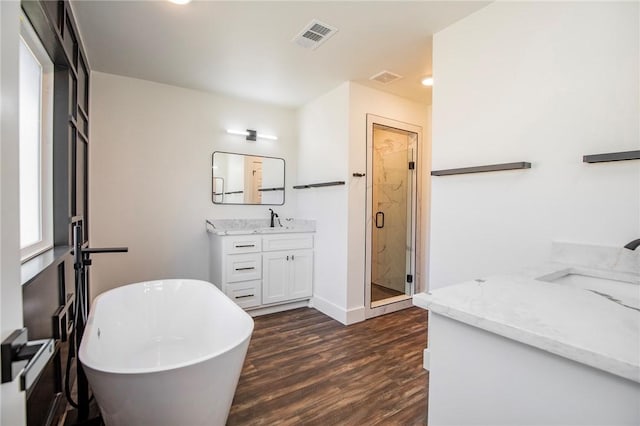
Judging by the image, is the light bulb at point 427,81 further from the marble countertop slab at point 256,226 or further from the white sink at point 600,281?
the white sink at point 600,281

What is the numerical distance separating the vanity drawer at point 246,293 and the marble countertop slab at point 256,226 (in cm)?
54

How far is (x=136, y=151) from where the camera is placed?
3053 millimetres

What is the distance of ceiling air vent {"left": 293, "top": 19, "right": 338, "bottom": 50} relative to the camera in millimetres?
2113

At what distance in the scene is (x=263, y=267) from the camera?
321 centimetres

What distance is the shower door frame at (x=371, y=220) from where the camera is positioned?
319cm

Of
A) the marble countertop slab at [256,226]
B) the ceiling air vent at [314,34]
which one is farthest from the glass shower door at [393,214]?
the ceiling air vent at [314,34]

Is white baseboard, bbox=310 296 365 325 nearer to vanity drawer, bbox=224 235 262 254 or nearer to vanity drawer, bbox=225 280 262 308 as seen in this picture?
vanity drawer, bbox=225 280 262 308

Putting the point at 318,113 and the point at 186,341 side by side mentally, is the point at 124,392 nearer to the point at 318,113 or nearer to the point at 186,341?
the point at 186,341

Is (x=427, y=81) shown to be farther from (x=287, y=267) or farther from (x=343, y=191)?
(x=287, y=267)

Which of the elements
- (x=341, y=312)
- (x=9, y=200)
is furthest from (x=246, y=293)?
(x=9, y=200)

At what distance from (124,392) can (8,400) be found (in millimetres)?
725

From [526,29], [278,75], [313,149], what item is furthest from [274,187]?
[526,29]

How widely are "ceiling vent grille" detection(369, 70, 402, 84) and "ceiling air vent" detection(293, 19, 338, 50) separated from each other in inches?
29.5

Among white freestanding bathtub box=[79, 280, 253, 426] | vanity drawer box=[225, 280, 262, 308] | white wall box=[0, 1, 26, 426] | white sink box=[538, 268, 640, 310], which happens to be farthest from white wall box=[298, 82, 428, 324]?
white wall box=[0, 1, 26, 426]
